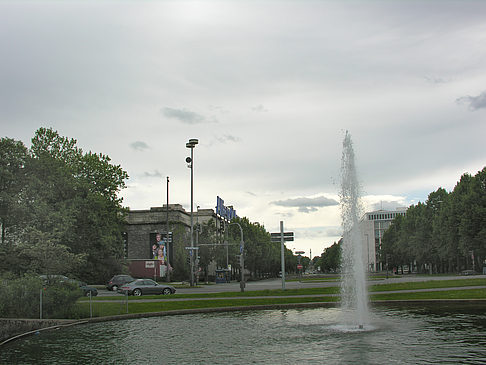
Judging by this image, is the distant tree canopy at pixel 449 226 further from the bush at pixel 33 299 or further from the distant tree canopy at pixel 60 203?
the bush at pixel 33 299

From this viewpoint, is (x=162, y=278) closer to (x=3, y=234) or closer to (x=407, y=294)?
(x=3, y=234)

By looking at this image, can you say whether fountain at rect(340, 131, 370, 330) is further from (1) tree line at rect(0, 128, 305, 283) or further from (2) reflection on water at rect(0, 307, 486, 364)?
(1) tree line at rect(0, 128, 305, 283)

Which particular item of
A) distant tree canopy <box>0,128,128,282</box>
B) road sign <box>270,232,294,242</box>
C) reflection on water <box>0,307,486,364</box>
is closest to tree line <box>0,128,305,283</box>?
distant tree canopy <box>0,128,128,282</box>

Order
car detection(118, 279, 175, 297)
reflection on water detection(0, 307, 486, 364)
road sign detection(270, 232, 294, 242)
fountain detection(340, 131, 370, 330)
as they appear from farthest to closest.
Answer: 1. road sign detection(270, 232, 294, 242)
2. car detection(118, 279, 175, 297)
3. fountain detection(340, 131, 370, 330)
4. reflection on water detection(0, 307, 486, 364)

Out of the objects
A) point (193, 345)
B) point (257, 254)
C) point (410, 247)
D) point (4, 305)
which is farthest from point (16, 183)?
point (410, 247)

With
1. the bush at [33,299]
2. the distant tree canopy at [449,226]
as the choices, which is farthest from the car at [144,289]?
the distant tree canopy at [449,226]

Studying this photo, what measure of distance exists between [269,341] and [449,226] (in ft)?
206

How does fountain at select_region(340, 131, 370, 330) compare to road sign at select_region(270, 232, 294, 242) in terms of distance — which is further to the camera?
road sign at select_region(270, 232, 294, 242)

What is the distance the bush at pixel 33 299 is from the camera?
68.0 ft

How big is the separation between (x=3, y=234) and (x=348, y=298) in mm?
35575

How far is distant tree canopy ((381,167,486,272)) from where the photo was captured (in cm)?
6144

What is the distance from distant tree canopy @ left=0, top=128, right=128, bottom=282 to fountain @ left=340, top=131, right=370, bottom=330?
24.3 m

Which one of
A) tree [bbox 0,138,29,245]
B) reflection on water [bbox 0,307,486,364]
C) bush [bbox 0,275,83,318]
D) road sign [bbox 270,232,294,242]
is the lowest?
reflection on water [bbox 0,307,486,364]

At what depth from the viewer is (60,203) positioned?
47.4 meters
